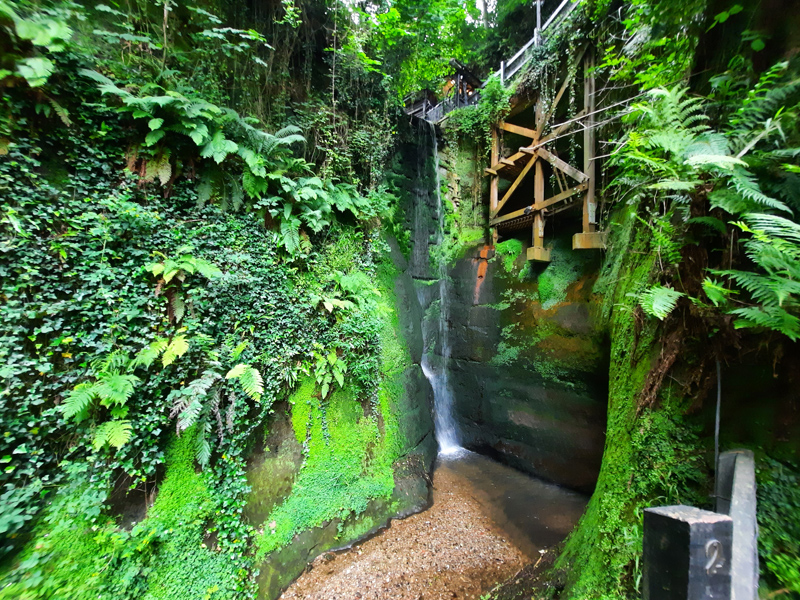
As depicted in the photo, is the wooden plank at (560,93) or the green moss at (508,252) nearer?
the wooden plank at (560,93)

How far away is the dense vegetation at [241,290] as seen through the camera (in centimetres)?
203

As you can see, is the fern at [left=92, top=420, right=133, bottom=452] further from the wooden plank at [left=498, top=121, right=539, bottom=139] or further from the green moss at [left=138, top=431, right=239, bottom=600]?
the wooden plank at [left=498, top=121, right=539, bottom=139]

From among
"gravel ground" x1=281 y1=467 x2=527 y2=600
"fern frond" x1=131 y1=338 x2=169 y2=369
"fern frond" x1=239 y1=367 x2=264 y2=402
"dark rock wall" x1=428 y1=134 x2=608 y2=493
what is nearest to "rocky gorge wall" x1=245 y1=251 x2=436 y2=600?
"gravel ground" x1=281 y1=467 x2=527 y2=600

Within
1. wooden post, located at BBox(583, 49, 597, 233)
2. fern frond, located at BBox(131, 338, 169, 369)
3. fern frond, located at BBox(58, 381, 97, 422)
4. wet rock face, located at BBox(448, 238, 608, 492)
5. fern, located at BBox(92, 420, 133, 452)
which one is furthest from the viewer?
wet rock face, located at BBox(448, 238, 608, 492)

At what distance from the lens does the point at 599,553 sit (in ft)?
8.45

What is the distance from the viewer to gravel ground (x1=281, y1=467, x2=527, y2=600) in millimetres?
3654

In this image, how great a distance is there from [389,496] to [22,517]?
4.00m

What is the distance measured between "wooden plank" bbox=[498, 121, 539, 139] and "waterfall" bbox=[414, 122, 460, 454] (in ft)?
6.14

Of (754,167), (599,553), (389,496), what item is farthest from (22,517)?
(754,167)

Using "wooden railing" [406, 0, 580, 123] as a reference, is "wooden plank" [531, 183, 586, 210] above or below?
below

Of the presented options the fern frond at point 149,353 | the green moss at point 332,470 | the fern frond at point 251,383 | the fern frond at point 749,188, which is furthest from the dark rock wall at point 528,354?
the fern frond at point 149,353

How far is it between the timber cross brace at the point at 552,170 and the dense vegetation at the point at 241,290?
1.15ft

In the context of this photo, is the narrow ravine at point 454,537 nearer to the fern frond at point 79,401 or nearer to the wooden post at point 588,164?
the fern frond at point 79,401

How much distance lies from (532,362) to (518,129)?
5166 millimetres
